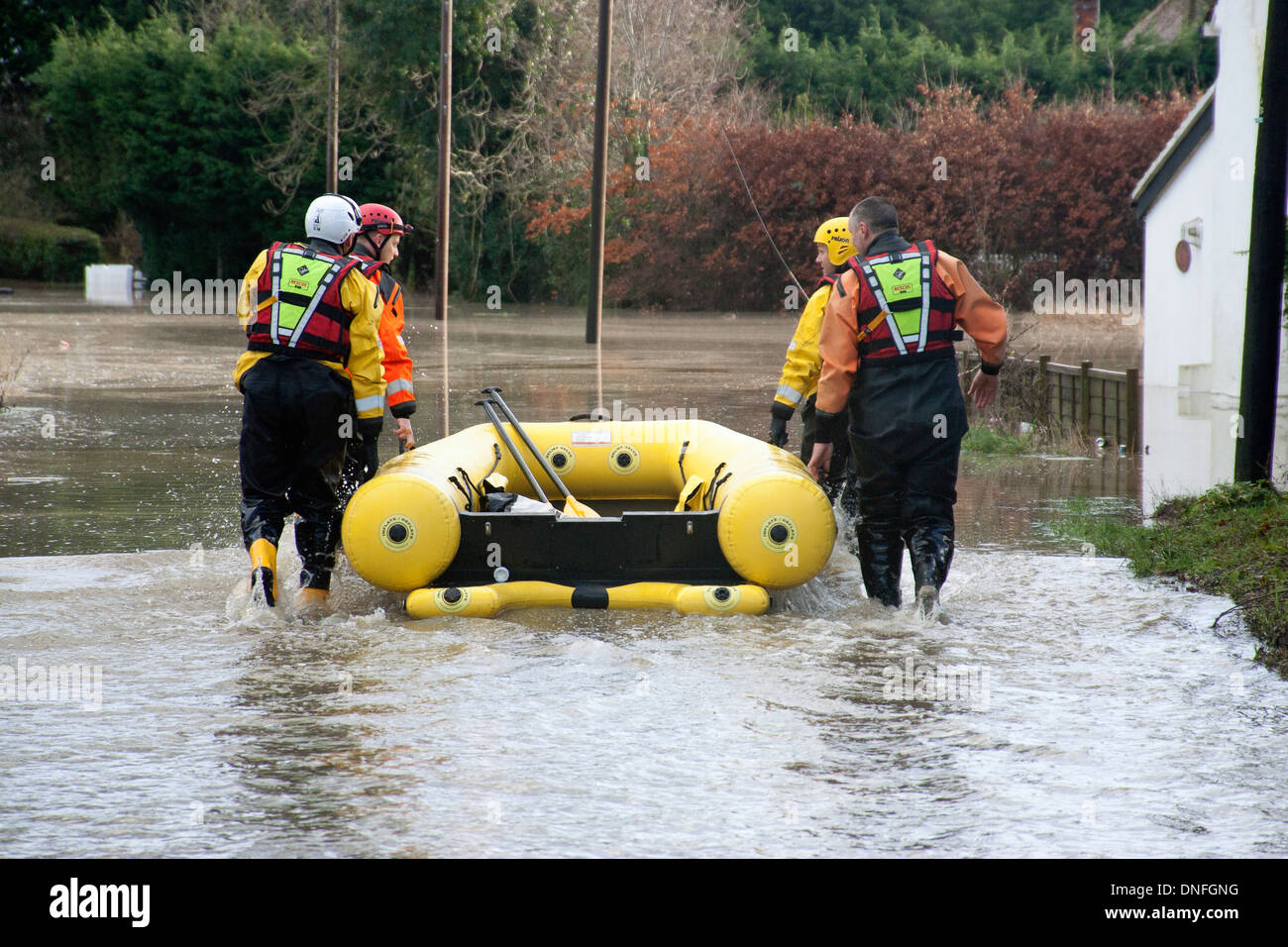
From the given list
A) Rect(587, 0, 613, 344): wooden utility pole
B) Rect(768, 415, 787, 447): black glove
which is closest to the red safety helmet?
Rect(768, 415, 787, 447): black glove

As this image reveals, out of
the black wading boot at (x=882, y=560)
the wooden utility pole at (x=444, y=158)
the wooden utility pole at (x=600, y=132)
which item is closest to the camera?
the black wading boot at (x=882, y=560)

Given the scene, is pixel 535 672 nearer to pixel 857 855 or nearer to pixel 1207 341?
pixel 857 855

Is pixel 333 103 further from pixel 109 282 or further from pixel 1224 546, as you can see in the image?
pixel 1224 546

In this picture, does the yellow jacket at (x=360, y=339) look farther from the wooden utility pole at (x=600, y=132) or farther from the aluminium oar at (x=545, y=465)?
the wooden utility pole at (x=600, y=132)

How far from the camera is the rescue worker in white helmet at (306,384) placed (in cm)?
637

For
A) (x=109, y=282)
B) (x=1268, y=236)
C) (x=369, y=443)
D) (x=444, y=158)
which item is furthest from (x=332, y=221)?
(x=109, y=282)

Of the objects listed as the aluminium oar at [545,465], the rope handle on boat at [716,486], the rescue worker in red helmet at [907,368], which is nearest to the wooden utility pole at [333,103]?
the aluminium oar at [545,465]

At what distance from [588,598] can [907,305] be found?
1.81 metres

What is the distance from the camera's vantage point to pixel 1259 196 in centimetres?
757

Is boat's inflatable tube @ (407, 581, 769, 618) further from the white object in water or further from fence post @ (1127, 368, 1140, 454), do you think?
the white object in water

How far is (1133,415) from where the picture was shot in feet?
37.1

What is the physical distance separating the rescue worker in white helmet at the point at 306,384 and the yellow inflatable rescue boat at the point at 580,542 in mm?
325

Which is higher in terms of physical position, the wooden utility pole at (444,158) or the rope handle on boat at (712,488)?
the wooden utility pole at (444,158)

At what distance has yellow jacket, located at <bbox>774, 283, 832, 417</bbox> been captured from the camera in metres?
6.98
